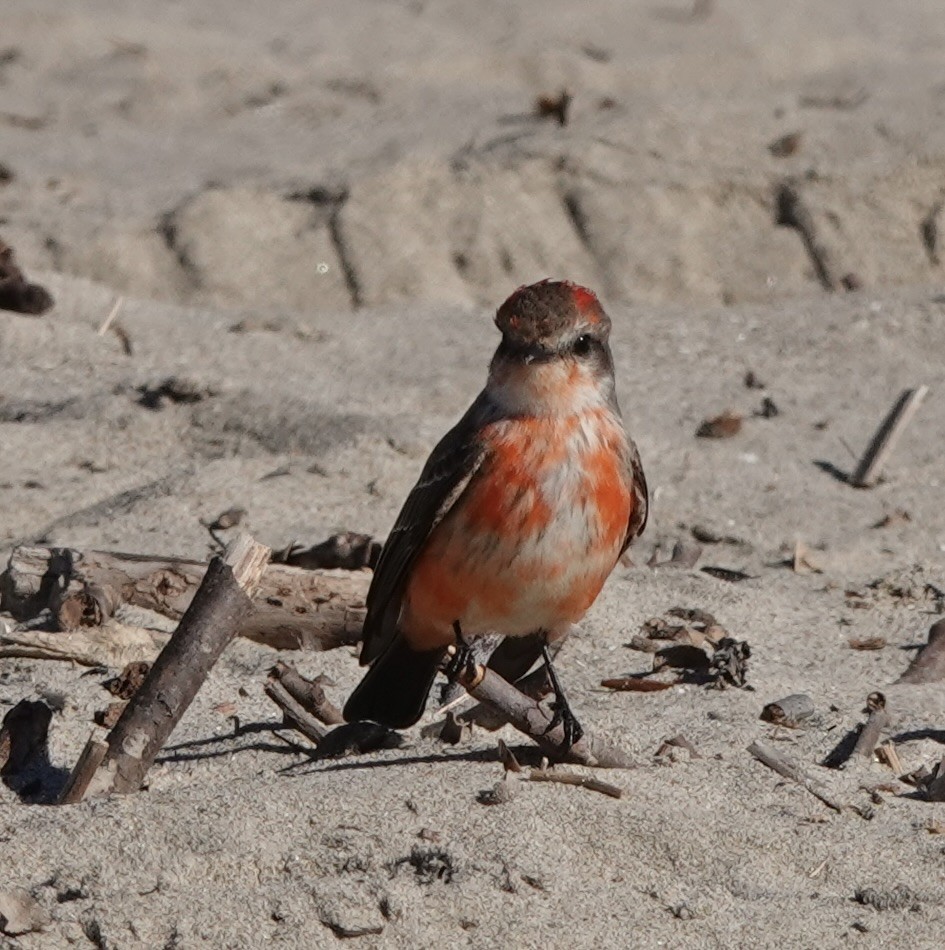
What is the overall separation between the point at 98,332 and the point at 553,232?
8.79 feet

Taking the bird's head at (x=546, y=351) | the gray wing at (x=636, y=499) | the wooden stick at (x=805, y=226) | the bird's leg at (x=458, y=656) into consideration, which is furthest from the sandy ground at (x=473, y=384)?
the bird's head at (x=546, y=351)

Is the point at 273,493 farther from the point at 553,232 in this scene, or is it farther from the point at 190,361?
the point at 553,232

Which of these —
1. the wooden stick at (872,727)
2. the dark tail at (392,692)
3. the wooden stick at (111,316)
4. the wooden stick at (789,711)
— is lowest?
the wooden stick at (111,316)

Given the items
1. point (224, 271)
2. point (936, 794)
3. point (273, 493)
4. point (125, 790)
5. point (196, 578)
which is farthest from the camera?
point (224, 271)

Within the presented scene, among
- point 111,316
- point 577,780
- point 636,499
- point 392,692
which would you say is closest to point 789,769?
point 577,780

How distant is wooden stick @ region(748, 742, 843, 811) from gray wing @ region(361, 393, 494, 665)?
117 centimetres

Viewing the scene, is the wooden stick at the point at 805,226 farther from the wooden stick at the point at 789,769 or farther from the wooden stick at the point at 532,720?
the wooden stick at the point at 532,720

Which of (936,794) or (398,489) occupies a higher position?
(936,794)

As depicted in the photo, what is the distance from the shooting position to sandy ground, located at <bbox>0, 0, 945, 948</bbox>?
4996mm

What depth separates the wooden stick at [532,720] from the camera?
5.48 metres

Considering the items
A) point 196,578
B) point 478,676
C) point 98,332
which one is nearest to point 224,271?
point 98,332

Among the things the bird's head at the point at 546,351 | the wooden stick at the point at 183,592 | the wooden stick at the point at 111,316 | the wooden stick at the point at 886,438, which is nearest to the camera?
the bird's head at the point at 546,351

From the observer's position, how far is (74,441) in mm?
8375

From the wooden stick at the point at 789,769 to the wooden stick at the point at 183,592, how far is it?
147 cm
